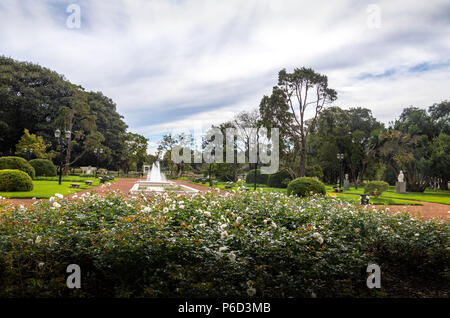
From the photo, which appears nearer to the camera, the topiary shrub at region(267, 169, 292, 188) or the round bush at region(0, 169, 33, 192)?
the round bush at region(0, 169, 33, 192)

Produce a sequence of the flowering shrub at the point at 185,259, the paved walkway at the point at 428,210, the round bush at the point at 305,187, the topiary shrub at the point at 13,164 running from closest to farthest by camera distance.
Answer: the flowering shrub at the point at 185,259, the paved walkway at the point at 428,210, the round bush at the point at 305,187, the topiary shrub at the point at 13,164

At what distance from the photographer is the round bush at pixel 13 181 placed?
13414 millimetres

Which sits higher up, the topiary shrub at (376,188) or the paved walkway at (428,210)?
the topiary shrub at (376,188)

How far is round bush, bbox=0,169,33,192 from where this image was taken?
13414mm

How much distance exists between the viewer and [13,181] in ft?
44.5

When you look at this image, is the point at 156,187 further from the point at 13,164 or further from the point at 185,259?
the point at 185,259

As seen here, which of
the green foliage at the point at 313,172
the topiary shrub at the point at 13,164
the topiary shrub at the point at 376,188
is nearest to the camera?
the topiary shrub at the point at 376,188

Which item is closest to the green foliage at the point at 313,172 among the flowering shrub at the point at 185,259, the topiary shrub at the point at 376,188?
the topiary shrub at the point at 376,188

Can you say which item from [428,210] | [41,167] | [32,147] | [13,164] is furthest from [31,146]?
[428,210]

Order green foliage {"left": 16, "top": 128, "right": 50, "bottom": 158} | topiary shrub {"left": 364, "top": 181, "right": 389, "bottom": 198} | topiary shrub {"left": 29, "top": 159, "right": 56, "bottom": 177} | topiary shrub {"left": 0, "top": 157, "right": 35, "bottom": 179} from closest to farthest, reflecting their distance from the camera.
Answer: topiary shrub {"left": 364, "top": 181, "right": 389, "bottom": 198} → topiary shrub {"left": 0, "top": 157, "right": 35, "bottom": 179} → topiary shrub {"left": 29, "top": 159, "right": 56, "bottom": 177} → green foliage {"left": 16, "top": 128, "right": 50, "bottom": 158}

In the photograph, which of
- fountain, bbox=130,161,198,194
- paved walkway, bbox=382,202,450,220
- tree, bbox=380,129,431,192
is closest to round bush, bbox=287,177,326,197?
paved walkway, bbox=382,202,450,220

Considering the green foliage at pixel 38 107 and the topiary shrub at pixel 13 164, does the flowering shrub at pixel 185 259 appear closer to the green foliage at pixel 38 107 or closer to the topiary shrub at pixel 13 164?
the topiary shrub at pixel 13 164

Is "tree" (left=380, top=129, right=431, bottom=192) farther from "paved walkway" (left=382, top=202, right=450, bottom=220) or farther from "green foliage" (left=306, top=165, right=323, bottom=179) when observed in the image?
"paved walkway" (left=382, top=202, right=450, bottom=220)
